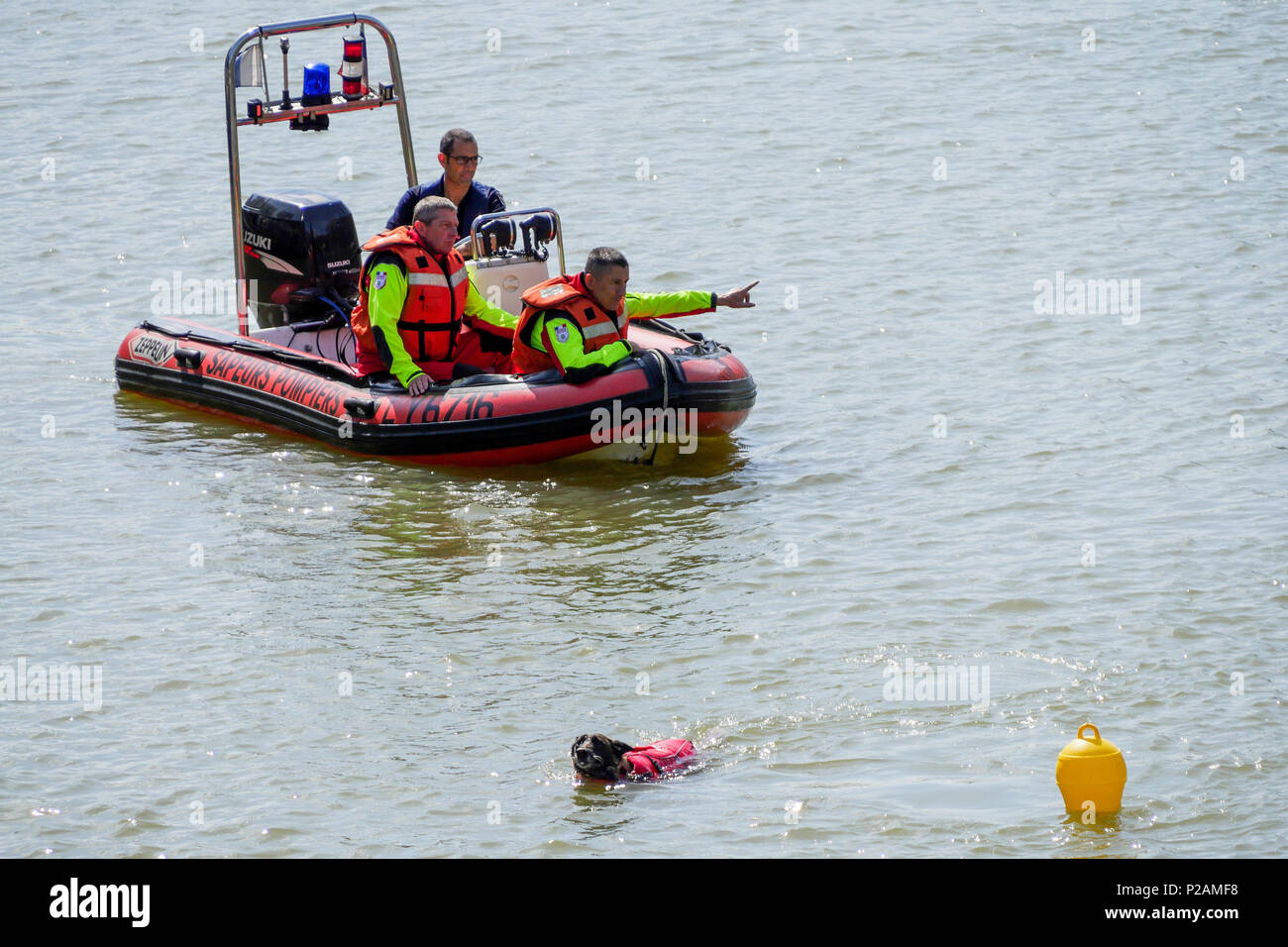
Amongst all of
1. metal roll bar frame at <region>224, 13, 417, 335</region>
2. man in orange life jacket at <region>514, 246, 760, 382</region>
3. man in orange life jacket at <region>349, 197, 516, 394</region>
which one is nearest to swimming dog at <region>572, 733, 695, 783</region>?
man in orange life jacket at <region>514, 246, 760, 382</region>

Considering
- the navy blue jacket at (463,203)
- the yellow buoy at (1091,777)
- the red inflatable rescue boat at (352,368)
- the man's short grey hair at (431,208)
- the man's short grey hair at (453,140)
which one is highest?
the man's short grey hair at (453,140)

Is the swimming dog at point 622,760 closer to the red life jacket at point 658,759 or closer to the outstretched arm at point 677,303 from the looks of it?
the red life jacket at point 658,759

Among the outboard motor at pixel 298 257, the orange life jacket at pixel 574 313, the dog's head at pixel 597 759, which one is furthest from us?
the outboard motor at pixel 298 257

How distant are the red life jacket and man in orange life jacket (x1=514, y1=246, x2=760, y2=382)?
285cm

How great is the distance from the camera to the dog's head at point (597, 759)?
502cm

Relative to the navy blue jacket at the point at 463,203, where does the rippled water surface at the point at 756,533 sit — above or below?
below

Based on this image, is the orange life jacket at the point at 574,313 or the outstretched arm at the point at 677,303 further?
the outstretched arm at the point at 677,303

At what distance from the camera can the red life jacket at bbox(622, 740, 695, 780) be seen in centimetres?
508

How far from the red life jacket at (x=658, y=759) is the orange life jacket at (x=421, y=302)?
3.34 meters

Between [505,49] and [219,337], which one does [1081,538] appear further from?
[505,49]

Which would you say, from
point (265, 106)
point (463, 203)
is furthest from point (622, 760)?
point (265, 106)

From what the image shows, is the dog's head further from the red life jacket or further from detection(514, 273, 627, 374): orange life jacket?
detection(514, 273, 627, 374): orange life jacket

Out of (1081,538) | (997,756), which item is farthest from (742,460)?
(997,756)

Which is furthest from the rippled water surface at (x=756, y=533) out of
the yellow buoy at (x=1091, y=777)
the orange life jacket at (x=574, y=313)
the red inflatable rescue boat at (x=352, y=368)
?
the orange life jacket at (x=574, y=313)
